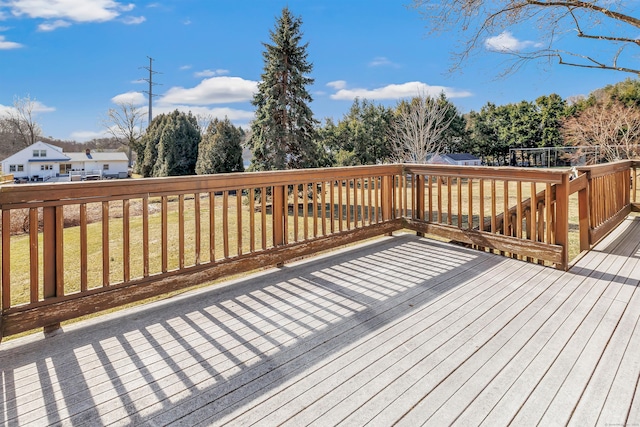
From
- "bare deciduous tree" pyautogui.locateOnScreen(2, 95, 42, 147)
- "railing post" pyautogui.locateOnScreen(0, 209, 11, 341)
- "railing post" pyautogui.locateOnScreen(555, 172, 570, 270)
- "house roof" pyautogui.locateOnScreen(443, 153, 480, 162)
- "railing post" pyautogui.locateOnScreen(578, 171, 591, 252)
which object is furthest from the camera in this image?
"bare deciduous tree" pyautogui.locateOnScreen(2, 95, 42, 147)

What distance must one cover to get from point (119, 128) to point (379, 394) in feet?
Result: 118

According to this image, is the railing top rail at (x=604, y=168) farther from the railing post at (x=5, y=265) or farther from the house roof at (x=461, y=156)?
the house roof at (x=461, y=156)

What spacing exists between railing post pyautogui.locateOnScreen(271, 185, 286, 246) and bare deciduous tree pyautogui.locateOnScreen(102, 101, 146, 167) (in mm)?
30888

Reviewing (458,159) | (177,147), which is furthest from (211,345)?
(458,159)

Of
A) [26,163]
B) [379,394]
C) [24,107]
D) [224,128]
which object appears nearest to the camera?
[379,394]

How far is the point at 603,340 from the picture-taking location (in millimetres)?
2018

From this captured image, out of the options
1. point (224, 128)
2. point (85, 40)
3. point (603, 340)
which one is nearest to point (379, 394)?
point (603, 340)

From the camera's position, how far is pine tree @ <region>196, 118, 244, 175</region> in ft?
46.6

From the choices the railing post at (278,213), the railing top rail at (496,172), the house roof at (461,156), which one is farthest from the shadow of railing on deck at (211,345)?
the house roof at (461,156)

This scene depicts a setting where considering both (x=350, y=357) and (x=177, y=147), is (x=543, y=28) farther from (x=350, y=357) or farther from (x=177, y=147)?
(x=177, y=147)

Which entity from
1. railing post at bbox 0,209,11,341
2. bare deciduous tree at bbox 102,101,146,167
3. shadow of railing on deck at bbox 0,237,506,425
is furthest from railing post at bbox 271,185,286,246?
bare deciduous tree at bbox 102,101,146,167

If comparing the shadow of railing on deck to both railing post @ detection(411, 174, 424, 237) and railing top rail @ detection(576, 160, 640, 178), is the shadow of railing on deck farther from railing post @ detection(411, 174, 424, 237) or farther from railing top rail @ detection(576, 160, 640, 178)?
railing top rail @ detection(576, 160, 640, 178)

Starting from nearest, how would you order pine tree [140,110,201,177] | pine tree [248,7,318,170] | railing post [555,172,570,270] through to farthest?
1. railing post [555,172,570,270]
2. pine tree [248,7,318,170]
3. pine tree [140,110,201,177]

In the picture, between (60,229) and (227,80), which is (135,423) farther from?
(227,80)
